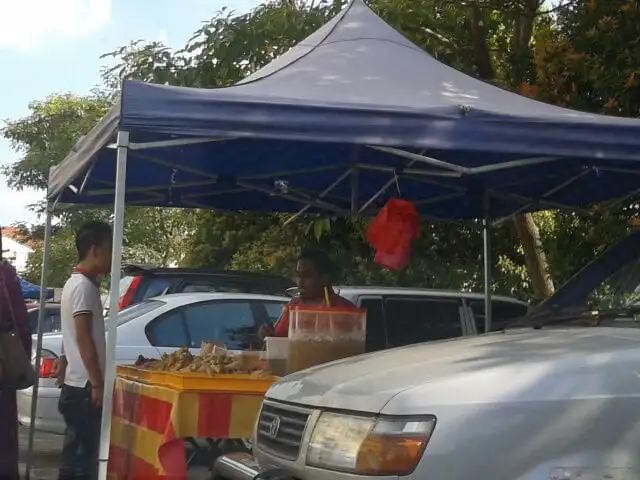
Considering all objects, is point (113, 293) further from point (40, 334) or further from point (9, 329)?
point (40, 334)

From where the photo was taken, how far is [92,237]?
5.43 metres

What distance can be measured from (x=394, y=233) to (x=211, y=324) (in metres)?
3.20

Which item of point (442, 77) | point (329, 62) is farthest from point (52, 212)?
point (442, 77)

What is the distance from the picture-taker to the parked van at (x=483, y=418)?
112 inches

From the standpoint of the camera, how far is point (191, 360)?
5074 mm

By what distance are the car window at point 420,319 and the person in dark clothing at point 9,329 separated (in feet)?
11.5

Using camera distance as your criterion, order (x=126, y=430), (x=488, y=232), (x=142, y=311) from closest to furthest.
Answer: (x=126, y=430) < (x=488, y=232) < (x=142, y=311)

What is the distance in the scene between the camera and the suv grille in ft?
10.9

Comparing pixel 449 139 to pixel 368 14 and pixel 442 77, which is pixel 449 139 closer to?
pixel 442 77

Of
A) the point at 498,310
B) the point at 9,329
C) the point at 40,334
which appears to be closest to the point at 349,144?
the point at 9,329

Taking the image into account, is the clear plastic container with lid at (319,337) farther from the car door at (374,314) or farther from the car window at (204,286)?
the car window at (204,286)

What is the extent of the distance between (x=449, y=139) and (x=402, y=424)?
193cm

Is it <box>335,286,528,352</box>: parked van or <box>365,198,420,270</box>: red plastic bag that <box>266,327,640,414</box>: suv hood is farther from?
<box>335,286,528,352</box>: parked van

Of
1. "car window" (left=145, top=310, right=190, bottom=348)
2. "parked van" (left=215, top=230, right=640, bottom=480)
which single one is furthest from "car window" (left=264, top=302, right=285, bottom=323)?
"parked van" (left=215, top=230, right=640, bottom=480)
